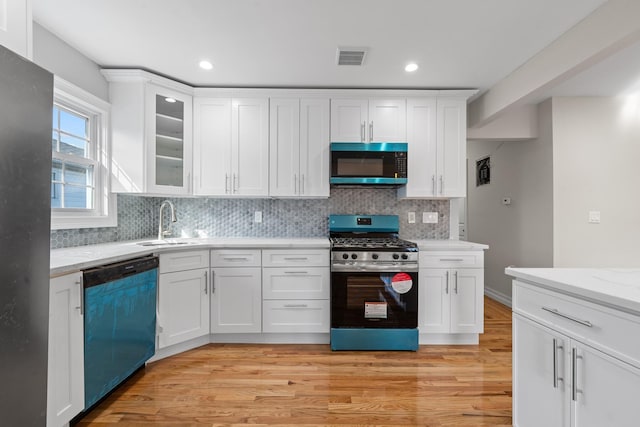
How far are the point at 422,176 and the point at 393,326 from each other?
148cm

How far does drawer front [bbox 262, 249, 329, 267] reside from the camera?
2768 millimetres

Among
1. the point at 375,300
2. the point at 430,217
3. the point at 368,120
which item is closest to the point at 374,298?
the point at 375,300

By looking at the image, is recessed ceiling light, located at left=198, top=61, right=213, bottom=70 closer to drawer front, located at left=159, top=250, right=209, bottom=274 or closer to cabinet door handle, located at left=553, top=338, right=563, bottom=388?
drawer front, located at left=159, top=250, right=209, bottom=274

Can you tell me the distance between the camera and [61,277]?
1.56 metres

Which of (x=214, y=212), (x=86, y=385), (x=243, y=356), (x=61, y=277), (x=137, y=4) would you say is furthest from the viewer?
(x=214, y=212)

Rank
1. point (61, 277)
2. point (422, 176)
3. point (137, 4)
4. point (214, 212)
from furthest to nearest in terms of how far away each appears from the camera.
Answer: point (214, 212)
point (422, 176)
point (137, 4)
point (61, 277)

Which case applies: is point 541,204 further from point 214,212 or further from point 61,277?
point 61,277

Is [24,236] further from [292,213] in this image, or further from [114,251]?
[292,213]

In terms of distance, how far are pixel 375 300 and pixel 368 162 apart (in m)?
1.30

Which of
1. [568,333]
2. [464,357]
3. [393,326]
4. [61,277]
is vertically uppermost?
[61,277]

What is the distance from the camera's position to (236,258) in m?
2.75

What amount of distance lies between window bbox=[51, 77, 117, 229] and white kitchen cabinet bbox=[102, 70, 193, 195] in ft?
0.30

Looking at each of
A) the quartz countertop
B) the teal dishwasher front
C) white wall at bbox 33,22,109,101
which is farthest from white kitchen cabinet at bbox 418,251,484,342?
white wall at bbox 33,22,109,101

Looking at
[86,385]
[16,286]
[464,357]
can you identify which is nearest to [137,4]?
[16,286]
